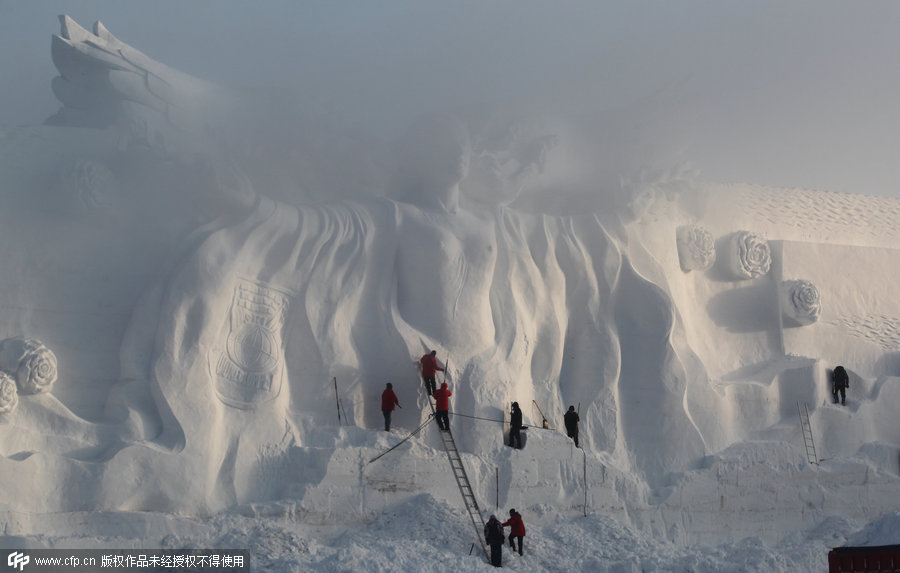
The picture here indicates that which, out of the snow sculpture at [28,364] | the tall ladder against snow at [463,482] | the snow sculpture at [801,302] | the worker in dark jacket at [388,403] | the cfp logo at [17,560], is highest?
the snow sculpture at [801,302]

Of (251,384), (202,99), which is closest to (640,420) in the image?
(251,384)

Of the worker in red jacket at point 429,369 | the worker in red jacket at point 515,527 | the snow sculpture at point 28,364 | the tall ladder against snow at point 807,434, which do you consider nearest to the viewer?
the snow sculpture at point 28,364

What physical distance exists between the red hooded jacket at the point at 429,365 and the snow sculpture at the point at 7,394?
387 centimetres

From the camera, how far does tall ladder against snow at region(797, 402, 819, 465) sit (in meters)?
13.4

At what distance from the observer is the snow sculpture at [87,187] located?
10.9 metres

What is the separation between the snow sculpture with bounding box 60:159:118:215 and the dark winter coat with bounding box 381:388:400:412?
3.23 metres

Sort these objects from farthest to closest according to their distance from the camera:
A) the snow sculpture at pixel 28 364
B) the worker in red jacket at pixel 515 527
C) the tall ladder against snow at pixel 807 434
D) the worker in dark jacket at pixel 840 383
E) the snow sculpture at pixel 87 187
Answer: the worker in dark jacket at pixel 840 383, the tall ladder against snow at pixel 807 434, the snow sculpture at pixel 87 187, the worker in red jacket at pixel 515 527, the snow sculpture at pixel 28 364

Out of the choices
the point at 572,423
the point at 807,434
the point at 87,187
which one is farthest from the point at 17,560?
the point at 807,434

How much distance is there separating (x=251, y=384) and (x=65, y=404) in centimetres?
170

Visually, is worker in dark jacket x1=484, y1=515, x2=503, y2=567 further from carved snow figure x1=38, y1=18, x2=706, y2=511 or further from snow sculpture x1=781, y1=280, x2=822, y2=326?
snow sculpture x1=781, y1=280, x2=822, y2=326

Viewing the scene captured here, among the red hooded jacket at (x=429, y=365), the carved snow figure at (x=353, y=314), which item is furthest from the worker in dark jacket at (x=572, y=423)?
the red hooded jacket at (x=429, y=365)

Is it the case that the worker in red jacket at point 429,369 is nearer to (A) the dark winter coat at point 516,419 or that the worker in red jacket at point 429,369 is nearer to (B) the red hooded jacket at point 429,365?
(B) the red hooded jacket at point 429,365

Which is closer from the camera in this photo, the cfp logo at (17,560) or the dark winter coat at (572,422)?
the cfp logo at (17,560)

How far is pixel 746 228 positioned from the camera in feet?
50.0
